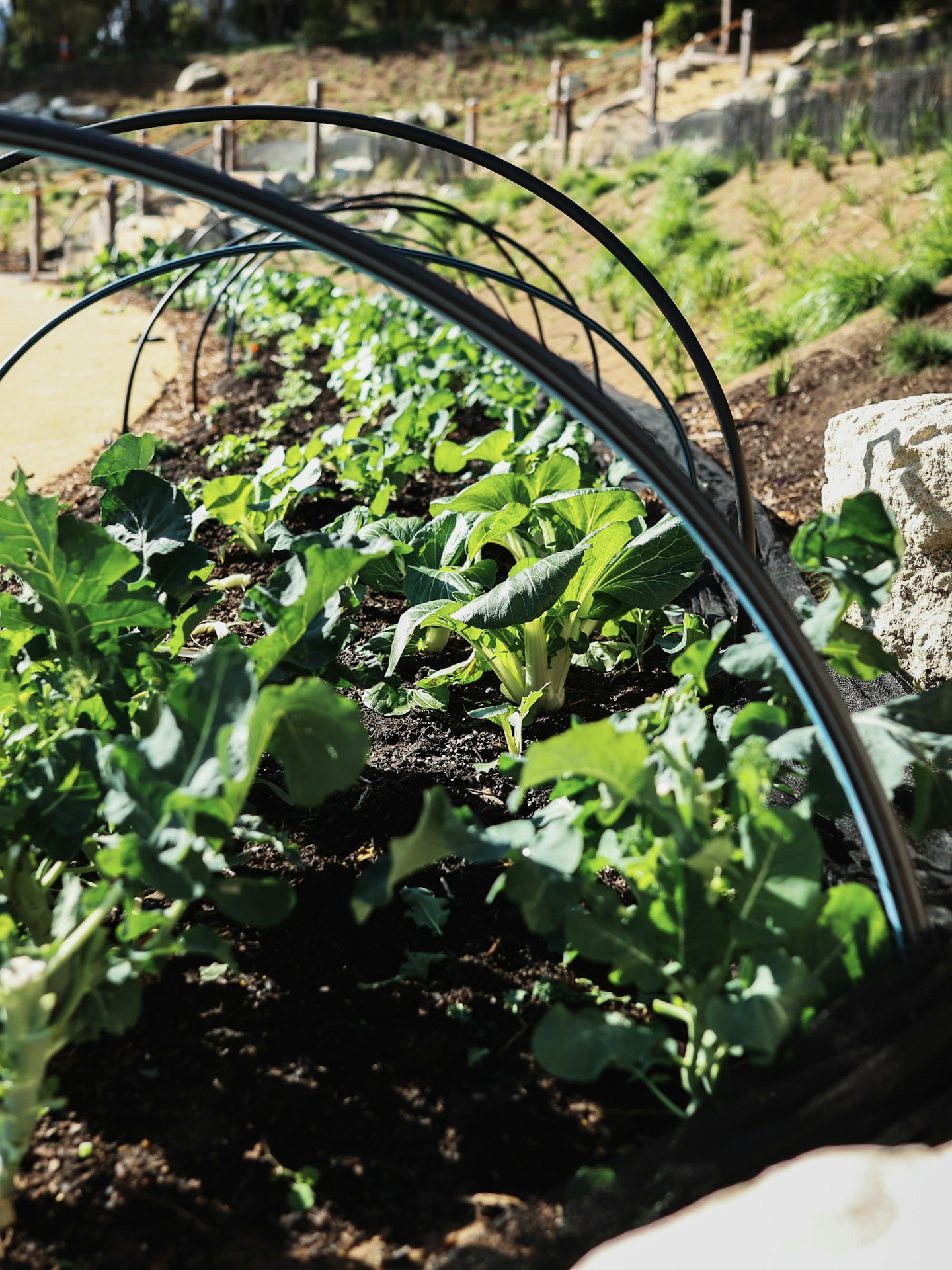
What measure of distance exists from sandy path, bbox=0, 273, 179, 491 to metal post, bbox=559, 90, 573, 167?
23.7ft

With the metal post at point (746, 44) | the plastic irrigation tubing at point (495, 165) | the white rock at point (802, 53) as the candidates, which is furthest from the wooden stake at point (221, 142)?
the plastic irrigation tubing at point (495, 165)

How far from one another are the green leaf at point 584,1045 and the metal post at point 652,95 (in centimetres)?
1457

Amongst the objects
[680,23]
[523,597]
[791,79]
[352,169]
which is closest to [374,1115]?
[523,597]

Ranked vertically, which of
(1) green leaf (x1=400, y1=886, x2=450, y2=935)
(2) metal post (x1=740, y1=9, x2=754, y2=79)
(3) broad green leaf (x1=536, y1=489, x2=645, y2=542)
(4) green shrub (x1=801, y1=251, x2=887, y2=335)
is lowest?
(1) green leaf (x1=400, y1=886, x2=450, y2=935)

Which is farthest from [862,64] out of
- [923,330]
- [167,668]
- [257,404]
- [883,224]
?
[167,668]

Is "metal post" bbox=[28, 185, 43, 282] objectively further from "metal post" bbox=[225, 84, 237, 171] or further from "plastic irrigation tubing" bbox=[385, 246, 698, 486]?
"plastic irrigation tubing" bbox=[385, 246, 698, 486]

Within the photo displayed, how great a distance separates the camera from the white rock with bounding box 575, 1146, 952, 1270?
1109 millimetres

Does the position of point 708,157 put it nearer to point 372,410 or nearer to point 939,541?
point 372,410

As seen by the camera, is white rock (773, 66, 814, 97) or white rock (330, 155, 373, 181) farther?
white rock (330, 155, 373, 181)

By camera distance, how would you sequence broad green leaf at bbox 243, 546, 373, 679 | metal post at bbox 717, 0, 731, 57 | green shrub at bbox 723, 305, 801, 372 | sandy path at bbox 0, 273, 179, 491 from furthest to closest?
metal post at bbox 717, 0, 731, 57 → green shrub at bbox 723, 305, 801, 372 → sandy path at bbox 0, 273, 179, 491 → broad green leaf at bbox 243, 546, 373, 679

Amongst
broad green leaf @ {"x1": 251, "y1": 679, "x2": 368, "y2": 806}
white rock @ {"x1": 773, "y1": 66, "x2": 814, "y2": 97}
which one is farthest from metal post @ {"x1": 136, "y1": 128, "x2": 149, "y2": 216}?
broad green leaf @ {"x1": 251, "y1": 679, "x2": 368, "y2": 806}

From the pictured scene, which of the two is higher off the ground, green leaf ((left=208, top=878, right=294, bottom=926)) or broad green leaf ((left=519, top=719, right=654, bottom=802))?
broad green leaf ((left=519, top=719, right=654, bottom=802))

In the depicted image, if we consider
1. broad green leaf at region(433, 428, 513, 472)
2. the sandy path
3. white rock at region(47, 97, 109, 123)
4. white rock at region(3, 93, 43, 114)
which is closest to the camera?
broad green leaf at region(433, 428, 513, 472)

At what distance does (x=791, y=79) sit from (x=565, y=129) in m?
3.48
